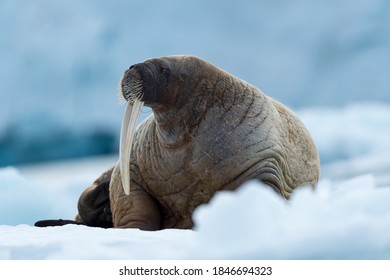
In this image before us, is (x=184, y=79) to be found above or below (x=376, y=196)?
above

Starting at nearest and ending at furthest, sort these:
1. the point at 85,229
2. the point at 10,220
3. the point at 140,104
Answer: the point at 85,229 → the point at 140,104 → the point at 10,220

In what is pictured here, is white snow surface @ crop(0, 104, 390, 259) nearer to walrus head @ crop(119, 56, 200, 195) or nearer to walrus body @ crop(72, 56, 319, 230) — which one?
walrus head @ crop(119, 56, 200, 195)

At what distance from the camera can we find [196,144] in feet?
20.3

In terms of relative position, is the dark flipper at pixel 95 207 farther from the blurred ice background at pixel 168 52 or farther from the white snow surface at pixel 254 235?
the blurred ice background at pixel 168 52

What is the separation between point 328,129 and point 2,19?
7293 mm

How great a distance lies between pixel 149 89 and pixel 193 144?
517mm

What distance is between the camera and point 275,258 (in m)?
3.96

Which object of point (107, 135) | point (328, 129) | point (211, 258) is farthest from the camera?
point (107, 135)

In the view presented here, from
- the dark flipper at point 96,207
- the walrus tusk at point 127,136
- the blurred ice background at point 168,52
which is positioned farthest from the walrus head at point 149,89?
the blurred ice background at point 168,52

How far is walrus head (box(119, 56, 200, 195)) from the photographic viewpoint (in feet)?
19.6

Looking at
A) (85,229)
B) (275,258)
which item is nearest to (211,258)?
(275,258)

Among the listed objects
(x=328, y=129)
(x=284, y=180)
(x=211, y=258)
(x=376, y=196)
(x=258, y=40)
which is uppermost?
(x=258, y=40)

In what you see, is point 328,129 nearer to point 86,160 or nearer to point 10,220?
point 86,160

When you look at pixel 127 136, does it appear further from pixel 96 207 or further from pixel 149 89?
pixel 96 207
